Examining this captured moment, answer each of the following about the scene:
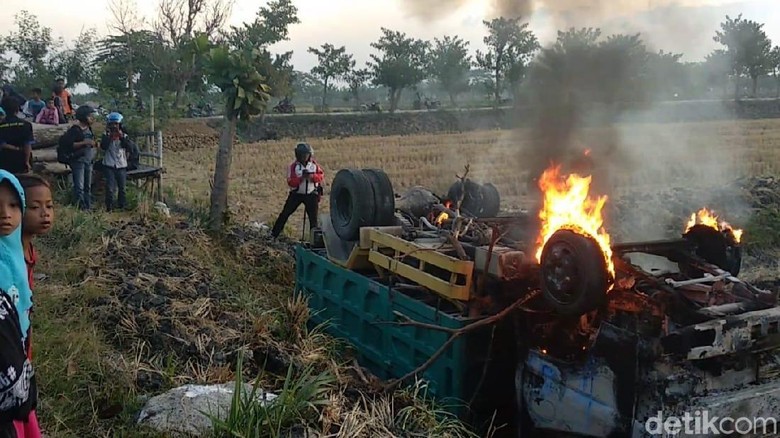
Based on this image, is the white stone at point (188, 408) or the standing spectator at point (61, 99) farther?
the standing spectator at point (61, 99)

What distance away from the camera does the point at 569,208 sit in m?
Result: 5.77

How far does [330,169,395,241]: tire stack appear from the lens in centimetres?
695

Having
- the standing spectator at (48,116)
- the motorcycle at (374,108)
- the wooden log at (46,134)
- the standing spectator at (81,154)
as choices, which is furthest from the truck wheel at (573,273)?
the motorcycle at (374,108)

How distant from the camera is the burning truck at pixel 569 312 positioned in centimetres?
436

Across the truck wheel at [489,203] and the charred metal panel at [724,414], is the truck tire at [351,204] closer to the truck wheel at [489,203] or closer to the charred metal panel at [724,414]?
the truck wheel at [489,203]

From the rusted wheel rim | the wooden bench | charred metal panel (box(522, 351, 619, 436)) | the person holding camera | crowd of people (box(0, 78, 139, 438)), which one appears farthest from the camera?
the wooden bench

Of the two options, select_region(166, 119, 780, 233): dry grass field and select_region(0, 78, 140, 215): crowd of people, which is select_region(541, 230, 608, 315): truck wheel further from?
select_region(0, 78, 140, 215): crowd of people

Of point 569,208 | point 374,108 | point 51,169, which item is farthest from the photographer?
point 374,108

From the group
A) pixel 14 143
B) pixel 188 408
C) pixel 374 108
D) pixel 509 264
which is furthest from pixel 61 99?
pixel 374 108

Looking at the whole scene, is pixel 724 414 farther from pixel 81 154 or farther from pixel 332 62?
pixel 332 62

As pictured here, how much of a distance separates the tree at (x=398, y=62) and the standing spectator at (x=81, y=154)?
34718 mm

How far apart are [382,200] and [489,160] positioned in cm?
1551

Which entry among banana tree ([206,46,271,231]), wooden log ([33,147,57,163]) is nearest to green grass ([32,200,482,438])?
banana tree ([206,46,271,231])

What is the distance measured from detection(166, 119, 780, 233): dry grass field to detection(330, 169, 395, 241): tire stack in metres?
2.57
